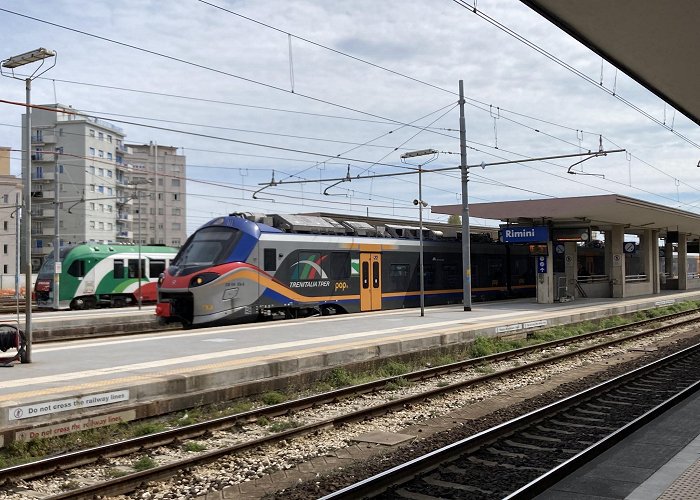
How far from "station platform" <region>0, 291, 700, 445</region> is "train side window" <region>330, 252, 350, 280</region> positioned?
1.58 m

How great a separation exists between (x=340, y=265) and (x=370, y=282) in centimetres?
206

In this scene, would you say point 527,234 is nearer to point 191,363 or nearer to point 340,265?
point 340,265

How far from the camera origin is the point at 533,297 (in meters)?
33.7

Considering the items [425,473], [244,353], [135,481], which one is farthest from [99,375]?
[425,473]

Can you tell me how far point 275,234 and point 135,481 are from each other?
13.0 meters

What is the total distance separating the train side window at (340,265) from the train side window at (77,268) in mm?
13416

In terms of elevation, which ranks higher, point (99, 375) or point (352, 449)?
point (99, 375)

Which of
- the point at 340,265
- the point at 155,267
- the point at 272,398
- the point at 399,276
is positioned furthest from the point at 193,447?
the point at 155,267

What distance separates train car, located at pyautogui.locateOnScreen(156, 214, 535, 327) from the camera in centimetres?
1777

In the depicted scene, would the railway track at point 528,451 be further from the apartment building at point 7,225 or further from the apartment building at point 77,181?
the apartment building at point 7,225

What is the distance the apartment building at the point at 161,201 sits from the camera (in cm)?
8994

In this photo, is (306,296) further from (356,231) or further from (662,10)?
(662,10)

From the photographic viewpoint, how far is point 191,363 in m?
11.5

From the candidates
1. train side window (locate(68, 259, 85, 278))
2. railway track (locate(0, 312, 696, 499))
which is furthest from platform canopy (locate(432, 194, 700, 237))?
train side window (locate(68, 259, 85, 278))
